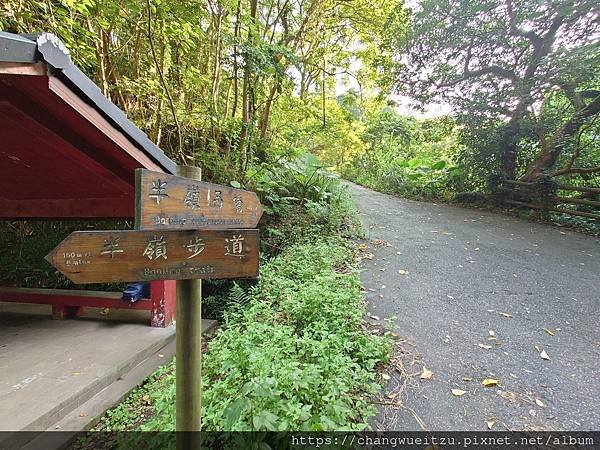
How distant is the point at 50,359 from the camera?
321 centimetres

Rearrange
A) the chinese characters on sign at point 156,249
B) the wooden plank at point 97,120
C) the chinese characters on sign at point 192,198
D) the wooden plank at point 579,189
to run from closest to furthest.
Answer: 1. the chinese characters on sign at point 156,249
2. the chinese characters on sign at point 192,198
3. the wooden plank at point 97,120
4. the wooden plank at point 579,189

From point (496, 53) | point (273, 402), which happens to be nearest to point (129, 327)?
point (273, 402)

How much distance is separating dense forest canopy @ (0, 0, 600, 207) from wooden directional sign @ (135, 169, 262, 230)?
3066 mm

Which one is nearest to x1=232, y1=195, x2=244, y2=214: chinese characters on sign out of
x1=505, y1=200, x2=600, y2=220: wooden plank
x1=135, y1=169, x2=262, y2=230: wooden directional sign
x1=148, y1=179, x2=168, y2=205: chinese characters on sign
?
x1=135, y1=169, x2=262, y2=230: wooden directional sign

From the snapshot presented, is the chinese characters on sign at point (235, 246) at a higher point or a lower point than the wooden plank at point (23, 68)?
lower

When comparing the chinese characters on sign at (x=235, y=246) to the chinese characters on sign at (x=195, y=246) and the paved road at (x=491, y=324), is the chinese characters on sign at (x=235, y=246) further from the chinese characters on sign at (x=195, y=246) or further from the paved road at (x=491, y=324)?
the paved road at (x=491, y=324)

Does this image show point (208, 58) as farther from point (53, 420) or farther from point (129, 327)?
point (53, 420)

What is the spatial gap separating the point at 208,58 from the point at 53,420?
6.03 m

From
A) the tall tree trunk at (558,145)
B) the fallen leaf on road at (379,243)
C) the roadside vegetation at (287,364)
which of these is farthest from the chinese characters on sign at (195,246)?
the tall tree trunk at (558,145)

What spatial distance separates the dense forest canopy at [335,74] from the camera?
4483 millimetres

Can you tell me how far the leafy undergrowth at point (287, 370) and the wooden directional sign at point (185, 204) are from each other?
97 cm

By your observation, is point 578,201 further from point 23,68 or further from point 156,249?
point 23,68

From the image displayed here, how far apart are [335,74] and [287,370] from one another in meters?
8.86

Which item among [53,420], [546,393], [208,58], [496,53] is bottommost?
[53,420]
